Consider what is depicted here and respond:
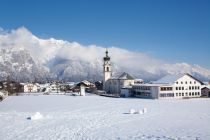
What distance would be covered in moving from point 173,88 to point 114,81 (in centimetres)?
2411

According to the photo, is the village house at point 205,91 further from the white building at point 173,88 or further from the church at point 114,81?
the church at point 114,81

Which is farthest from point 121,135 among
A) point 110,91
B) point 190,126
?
point 110,91

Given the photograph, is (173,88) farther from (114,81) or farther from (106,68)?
(106,68)

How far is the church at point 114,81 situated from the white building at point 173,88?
982cm

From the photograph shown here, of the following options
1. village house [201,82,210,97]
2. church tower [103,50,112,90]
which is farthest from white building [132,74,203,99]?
church tower [103,50,112,90]

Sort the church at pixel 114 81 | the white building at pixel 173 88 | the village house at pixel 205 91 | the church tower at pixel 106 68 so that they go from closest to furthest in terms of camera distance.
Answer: the white building at pixel 173 88 < the village house at pixel 205 91 < the church at pixel 114 81 < the church tower at pixel 106 68

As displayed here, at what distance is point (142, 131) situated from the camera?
2355 cm

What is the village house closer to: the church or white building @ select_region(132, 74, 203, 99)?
white building @ select_region(132, 74, 203, 99)

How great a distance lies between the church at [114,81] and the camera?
274 ft

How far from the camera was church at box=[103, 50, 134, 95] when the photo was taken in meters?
83.7

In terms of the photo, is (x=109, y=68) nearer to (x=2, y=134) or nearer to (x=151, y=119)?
(x=151, y=119)

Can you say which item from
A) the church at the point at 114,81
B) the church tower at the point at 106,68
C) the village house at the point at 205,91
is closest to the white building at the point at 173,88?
the village house at the point at 205,91

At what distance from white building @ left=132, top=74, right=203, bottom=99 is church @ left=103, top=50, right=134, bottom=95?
982cm

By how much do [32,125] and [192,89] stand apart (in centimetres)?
4955
